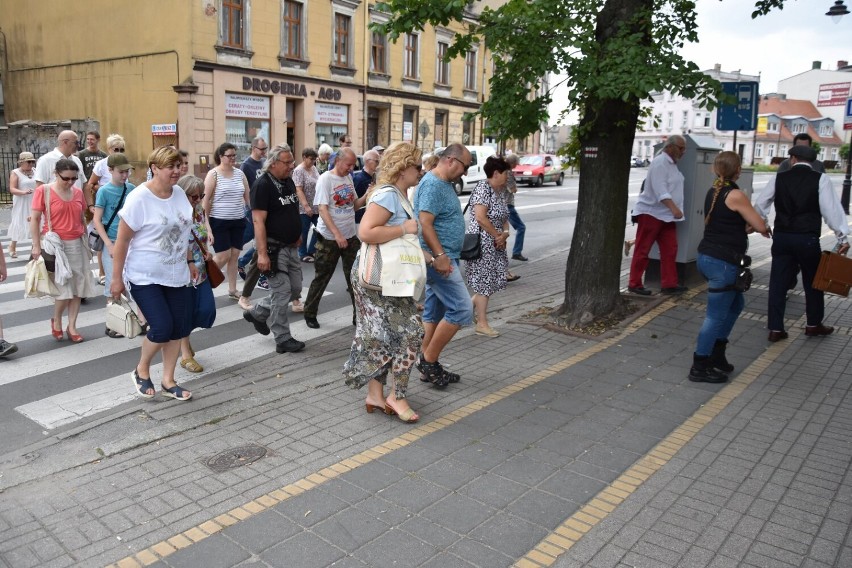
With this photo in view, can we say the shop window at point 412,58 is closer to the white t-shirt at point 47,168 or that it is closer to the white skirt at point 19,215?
the white skirt at point 19,215

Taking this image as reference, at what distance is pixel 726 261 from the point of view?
5844 millimetres

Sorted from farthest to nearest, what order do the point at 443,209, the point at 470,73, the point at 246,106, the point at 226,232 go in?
the point at 470,73
the point at 246,106
the point at 226,232
the point at 443,209

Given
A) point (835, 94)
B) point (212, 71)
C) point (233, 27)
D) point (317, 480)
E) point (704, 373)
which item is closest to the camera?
point (317, 480)

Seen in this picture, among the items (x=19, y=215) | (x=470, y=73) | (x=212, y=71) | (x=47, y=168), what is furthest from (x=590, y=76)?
(x=470, y=73)

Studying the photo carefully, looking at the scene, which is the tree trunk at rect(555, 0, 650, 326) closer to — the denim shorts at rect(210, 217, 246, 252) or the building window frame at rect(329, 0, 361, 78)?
the denim shorts at rect(210, 217, 246, 252)

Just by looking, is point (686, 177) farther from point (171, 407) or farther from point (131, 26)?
point (131, 26)

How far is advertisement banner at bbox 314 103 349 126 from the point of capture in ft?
98.3

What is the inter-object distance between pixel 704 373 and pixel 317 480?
11.4ft

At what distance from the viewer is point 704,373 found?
6016 mm

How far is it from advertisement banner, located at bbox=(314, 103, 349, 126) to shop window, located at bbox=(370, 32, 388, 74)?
251 centimetres

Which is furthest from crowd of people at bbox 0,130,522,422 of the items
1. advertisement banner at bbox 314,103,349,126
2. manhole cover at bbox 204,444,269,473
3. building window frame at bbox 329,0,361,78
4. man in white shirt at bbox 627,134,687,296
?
building window frame at bbox 329,0,361,78

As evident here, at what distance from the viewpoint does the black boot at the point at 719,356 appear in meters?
6.12

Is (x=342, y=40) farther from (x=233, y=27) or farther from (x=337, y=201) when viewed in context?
(x=337, y=201)

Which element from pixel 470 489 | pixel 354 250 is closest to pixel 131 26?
pixel 354 250
